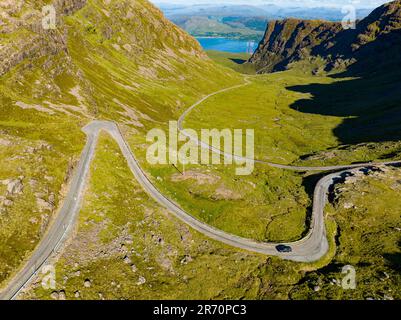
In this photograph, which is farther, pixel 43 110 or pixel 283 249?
pixel 43 110

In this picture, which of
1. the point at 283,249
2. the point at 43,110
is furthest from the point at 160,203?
the point at 43,110

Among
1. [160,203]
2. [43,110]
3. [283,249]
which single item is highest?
[43,110]

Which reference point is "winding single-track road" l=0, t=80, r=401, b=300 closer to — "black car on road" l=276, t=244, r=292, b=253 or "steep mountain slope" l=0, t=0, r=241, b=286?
"black car on road" l=276, t=244, r=292, b=253

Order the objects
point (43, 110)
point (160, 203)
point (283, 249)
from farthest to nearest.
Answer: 1. point (43, 110)
2. point (160, 203)
3. point (283, 249)

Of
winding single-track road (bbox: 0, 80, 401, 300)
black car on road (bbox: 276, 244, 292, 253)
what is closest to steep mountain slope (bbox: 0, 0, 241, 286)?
winding single-track road (bbox: 0, 80, 401, 300)

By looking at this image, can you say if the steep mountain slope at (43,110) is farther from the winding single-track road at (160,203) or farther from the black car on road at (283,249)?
the black car on road at (283,249)

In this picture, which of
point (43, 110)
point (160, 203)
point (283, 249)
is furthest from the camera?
point (43, 110)

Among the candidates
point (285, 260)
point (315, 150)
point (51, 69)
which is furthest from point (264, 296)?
point (51, 69)

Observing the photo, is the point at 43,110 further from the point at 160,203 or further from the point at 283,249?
the point at 283,249

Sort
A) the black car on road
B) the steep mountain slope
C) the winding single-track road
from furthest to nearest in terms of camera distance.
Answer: the black car on road
the steep mountain slope
the winding single-track road
